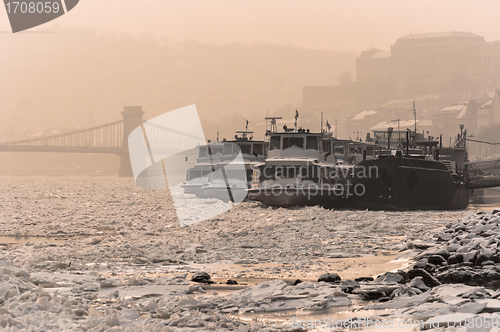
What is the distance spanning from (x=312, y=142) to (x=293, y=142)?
967 mm

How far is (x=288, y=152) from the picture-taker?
26.5 meters

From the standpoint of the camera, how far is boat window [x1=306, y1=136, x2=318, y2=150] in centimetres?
2642

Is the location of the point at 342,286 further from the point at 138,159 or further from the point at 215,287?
the point at 138,159

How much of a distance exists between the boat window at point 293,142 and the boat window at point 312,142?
0.30 metres

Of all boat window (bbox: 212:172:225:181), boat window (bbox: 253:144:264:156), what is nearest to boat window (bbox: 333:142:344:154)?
boat window (bbox: 253:144:264:156)

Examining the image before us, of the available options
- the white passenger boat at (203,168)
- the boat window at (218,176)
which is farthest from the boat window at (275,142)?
the white passenger boat at (203,168)

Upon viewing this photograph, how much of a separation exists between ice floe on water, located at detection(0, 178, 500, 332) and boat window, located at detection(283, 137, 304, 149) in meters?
11.8

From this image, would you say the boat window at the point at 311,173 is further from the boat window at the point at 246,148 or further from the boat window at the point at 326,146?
the boat window at the point at 246,148

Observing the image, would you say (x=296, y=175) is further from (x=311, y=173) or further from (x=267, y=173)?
(x=267, y=173)

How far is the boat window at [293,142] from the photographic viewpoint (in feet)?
87.4

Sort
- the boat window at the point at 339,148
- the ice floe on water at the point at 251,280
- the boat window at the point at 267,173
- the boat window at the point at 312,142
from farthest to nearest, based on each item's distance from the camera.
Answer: the boat window at the point at 339,148, the boat window at the point at 312,142, the boat window at the point at 267,173, the ice floe on water at the point at 251,280

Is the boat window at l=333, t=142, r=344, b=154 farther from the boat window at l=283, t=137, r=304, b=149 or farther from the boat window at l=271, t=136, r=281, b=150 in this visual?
the boat window at l=271, t=136, r=281, b=150

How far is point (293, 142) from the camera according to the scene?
26750mm

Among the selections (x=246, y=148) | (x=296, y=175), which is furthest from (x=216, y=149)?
(x=296, y=175)
